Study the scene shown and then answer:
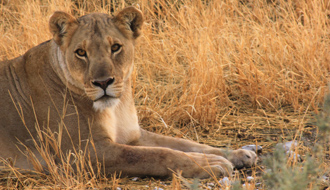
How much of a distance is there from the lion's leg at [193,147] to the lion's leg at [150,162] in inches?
7.7

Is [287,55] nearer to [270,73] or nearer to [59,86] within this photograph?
[270,73]

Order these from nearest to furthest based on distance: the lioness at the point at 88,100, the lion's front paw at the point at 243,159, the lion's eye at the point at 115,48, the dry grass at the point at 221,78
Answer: the lioness at the point at 88,100
the lion's eye at the point at 115,48
the lion's front paw at the point at 243,159
the dry grass at the point at 221,78

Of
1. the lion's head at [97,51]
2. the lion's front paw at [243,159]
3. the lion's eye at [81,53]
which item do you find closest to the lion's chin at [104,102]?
the lion's head at [97,51]

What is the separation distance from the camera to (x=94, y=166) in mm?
3082

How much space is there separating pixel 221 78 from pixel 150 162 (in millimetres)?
1683

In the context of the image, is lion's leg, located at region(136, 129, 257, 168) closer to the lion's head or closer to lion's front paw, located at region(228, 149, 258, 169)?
lion's front paw, located at region(228, 149, 258, 169)

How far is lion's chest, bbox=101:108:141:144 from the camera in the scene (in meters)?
3.24

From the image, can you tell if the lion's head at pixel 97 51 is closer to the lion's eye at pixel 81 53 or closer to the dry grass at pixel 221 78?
the lion's eye at pixel 81 53

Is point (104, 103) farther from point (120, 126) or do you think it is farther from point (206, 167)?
point (206, 167)

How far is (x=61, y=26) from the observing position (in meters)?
3.20

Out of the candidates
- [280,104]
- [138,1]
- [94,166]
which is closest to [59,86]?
[94,166]

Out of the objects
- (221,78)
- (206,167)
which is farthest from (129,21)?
(221,78)

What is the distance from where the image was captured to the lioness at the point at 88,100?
3033 millimetres

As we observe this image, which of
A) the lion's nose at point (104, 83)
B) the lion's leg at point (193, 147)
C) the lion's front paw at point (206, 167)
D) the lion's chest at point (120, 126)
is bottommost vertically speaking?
the lion's leg at point (193, 147)
